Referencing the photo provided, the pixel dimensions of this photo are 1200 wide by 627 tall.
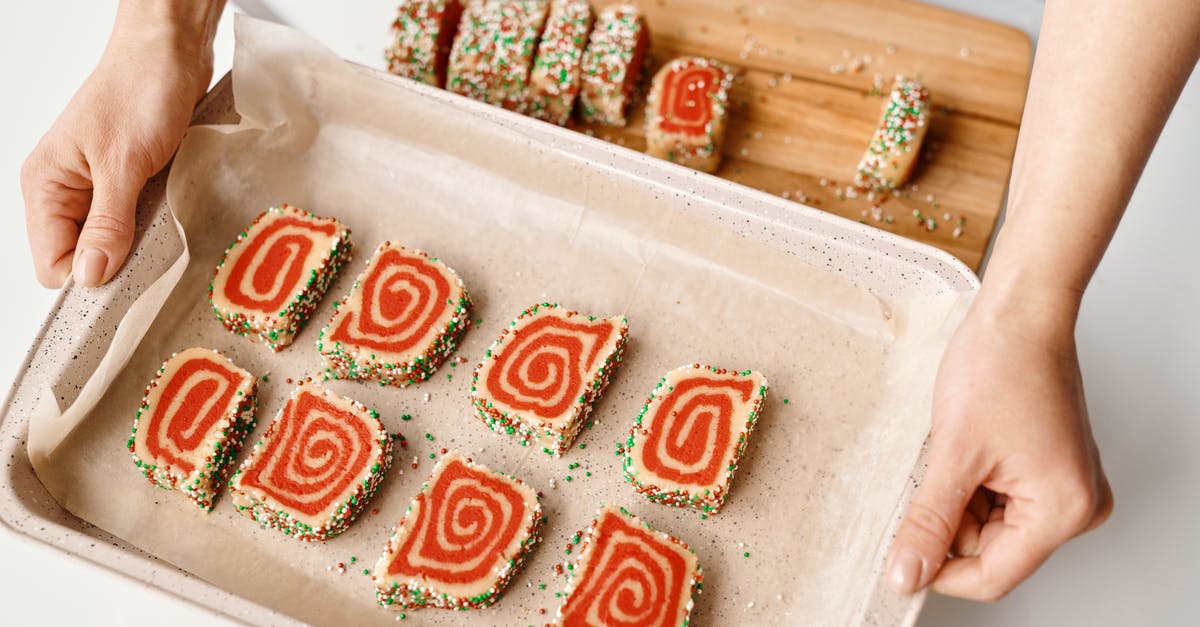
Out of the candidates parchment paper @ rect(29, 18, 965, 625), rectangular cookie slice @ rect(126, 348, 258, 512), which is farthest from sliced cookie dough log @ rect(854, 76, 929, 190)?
rectangular cookie slice @ rect(126, 348, 258, 512)

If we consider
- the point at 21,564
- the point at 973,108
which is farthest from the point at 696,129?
the point at 21,564

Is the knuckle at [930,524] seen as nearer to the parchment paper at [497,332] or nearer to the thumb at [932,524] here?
the thumb at [932,524]

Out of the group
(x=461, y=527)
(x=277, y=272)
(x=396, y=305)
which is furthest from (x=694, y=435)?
(x=277, y=272)

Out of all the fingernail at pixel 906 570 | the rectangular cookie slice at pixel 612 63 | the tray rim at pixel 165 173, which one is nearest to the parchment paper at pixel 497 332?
the tray rim at pixel 165 173

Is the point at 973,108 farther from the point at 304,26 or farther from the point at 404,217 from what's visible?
the point at 304,26

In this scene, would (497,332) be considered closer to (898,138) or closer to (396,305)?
(396,305)

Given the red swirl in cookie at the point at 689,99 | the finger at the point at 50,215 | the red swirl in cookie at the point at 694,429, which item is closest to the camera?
the red swirl in cookie at the point at 694,429
